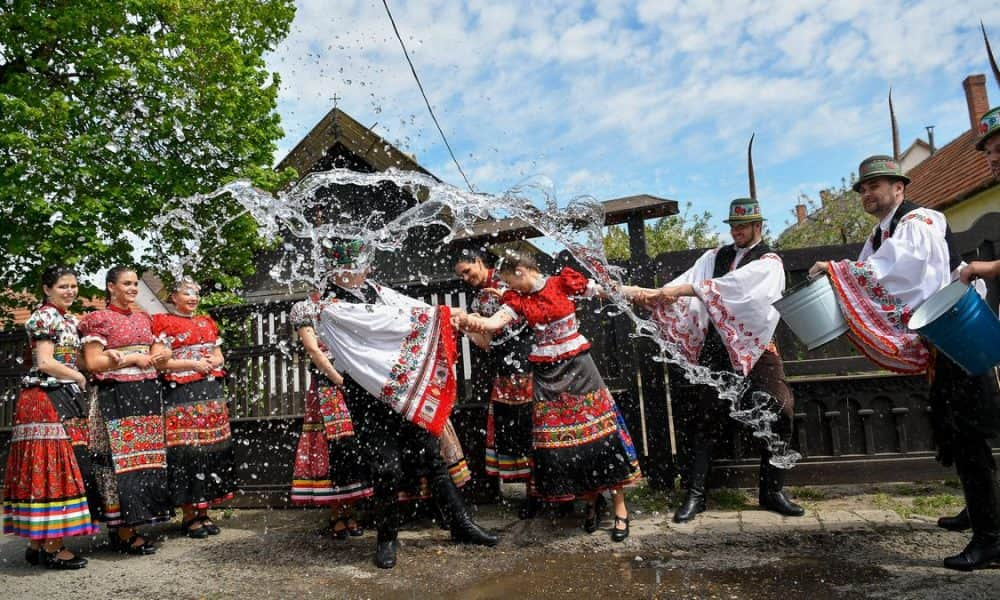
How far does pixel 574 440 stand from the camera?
409 centimetres

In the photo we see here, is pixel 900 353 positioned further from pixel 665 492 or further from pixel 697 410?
pixel 665 492

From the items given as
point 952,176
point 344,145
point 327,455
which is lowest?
point 327,455

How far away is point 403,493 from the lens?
4145mm

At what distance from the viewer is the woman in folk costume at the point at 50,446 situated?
4168mm

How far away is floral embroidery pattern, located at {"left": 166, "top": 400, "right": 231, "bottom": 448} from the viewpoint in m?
4.75

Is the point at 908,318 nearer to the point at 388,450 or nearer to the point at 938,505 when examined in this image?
the point at 938,505

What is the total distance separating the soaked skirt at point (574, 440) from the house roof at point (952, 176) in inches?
487

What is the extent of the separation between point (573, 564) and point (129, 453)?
3040 mm

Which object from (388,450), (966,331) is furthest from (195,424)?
(966,331)

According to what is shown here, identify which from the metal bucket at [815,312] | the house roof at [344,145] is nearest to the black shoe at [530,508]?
the metal bucket at [815,312]

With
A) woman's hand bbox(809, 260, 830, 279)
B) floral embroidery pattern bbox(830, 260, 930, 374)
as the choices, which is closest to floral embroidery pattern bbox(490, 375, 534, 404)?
woman's hand bbox(809, 260, 830, 279)

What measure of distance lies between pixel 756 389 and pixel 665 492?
1.16 m

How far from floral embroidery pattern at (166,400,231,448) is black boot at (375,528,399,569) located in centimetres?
173

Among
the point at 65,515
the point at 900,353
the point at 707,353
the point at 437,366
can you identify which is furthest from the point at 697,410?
the point at 65,515
